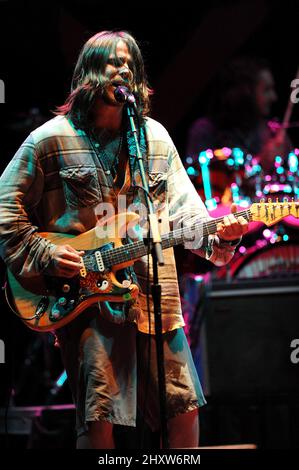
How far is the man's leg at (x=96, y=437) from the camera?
11.1 ft

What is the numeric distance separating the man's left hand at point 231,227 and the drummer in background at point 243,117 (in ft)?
10.2

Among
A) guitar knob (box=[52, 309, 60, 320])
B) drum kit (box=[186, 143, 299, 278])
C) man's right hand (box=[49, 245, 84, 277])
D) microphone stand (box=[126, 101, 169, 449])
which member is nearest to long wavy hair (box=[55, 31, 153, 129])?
microphone stand (box=[126, 101, 169, 449])

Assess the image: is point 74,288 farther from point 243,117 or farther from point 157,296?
point 243,117

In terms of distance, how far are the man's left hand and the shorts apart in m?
0.52

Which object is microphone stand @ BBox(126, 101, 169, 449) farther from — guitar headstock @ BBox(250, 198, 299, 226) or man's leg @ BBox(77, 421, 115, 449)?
guitar headstock @ BBox(250, 198, 299, 226)

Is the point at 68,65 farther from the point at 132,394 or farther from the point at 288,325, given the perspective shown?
the point at 132,394

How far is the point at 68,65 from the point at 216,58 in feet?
5.18

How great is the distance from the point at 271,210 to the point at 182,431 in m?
1.15

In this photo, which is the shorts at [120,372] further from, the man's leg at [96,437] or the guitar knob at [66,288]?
the guitar knob at [66,288]

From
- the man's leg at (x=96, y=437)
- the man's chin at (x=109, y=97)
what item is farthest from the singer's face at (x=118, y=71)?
the man's leg at (x=96, y=437)

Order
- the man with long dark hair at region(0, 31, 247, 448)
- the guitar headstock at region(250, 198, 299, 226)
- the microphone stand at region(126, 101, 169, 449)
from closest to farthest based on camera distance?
the microphone stand at region(126, 101, 169, 449) < the man with long dark hair at region(0, 31, 247, 448) < the guitar headstock at region(250, 198, 299, 226)

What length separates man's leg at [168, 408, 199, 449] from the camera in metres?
3.58

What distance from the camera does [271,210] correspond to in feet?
12.4
